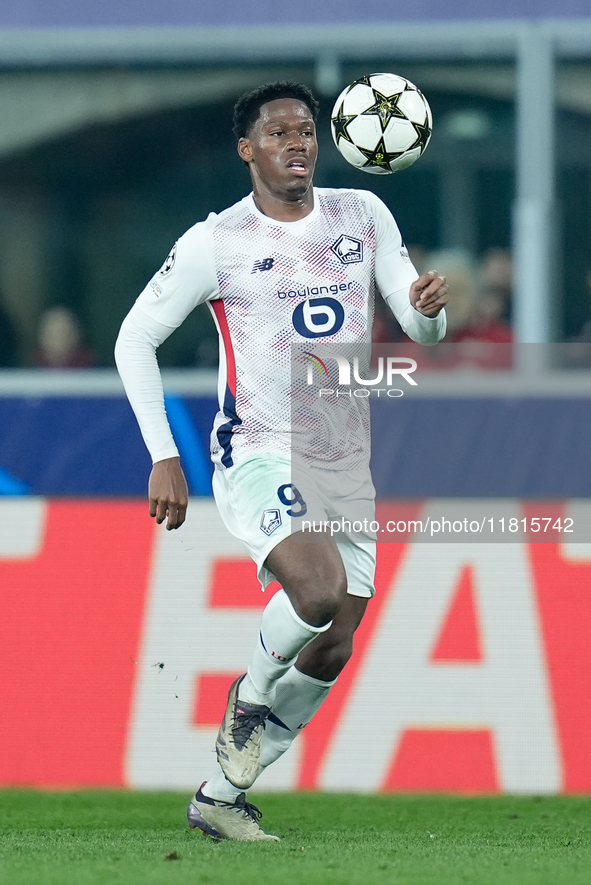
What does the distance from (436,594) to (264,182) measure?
6.53 ft

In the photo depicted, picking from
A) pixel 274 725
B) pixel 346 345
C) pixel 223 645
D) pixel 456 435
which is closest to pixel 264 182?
pixel 346 345

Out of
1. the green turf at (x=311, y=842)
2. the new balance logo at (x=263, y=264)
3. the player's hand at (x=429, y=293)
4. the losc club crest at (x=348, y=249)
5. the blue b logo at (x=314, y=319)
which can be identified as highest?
the losc club crest at (x=348, y=249)

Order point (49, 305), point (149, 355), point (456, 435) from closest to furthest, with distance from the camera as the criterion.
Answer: point (149, 355), point (456, 435), point (49, 305)

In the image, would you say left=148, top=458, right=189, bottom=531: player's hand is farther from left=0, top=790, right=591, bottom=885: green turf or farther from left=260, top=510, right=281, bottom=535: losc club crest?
left=0, top=790, right=591, bottom=885: green turf

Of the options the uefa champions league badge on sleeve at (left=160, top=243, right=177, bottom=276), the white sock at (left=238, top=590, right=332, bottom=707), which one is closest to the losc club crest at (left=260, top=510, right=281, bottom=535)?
the white sock at (left=238, top=590, right=332, bottom=707)

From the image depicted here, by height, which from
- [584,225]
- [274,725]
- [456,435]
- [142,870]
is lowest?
[142,870]

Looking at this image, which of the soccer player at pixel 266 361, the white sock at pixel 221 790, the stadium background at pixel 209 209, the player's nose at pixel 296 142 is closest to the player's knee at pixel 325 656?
the soccer player at pixel 266 361

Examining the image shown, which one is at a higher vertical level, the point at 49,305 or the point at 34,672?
the point at 49,305

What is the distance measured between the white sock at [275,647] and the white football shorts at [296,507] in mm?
157

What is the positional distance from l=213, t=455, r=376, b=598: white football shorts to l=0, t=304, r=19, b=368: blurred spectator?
3.56 m

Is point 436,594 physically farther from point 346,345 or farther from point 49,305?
point 49,305

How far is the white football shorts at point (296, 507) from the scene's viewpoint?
13.5ft

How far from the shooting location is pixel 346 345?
14.3 ft

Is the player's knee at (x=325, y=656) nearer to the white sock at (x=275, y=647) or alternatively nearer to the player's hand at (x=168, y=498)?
the white sock at (x=275, y=647)
